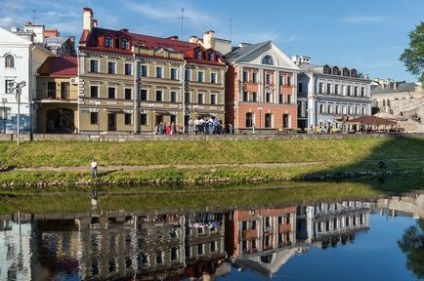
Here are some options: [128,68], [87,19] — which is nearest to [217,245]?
[128,68]

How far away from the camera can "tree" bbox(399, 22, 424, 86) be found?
7125cm

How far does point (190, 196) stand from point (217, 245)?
1264 centimetres

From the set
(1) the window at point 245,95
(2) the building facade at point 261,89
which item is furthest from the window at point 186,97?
(1) the window at point 245,95

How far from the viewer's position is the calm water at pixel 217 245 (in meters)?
16.1

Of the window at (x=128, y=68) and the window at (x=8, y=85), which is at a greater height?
the window at (x=128, y=68)

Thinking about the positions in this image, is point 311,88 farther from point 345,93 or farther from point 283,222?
point 283,222

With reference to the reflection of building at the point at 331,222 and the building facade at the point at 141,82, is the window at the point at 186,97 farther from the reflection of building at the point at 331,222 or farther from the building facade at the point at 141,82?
the reflection of building at the point at 331,222

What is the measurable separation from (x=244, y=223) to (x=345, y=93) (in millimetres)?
65379

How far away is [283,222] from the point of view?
80.8ft

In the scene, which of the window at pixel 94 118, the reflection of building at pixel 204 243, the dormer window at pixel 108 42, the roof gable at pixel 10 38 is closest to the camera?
the reflection of building at pixel 204 243

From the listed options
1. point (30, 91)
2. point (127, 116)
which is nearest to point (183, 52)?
point (127, 116)

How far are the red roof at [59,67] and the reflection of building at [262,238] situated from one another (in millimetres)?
37946

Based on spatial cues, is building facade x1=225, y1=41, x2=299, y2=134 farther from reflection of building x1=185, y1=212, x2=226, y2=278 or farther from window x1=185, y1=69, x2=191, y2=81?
reflection of building x1=185, y1=212, x2=226, y2=278

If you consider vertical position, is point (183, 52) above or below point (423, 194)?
above
